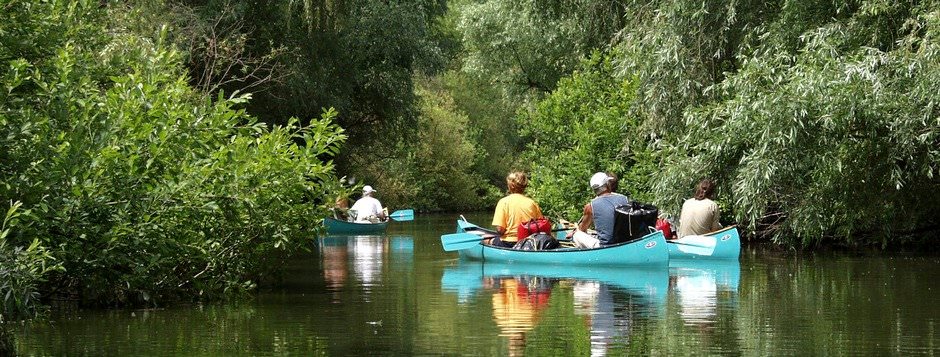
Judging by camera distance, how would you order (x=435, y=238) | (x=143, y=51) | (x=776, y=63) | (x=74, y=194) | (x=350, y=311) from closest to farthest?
1. (x=74, y=194)
2. (x=350, y=311)
3. (x=143, y=51)
4. (x=776, y=63)
5. (x=435, y=238)

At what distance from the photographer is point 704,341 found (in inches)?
412

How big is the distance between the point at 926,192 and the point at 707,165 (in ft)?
11.0

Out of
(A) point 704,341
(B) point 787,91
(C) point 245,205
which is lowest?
(A) point 704,341

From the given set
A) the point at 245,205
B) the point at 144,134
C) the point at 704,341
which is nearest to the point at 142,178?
the point at 144,134

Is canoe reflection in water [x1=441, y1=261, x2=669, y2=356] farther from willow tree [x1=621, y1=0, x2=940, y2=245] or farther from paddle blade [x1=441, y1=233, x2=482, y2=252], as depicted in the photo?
willow tree [x1=621, y1=0, x2=940, y2=245]

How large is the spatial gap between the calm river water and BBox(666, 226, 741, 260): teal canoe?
3.42ft

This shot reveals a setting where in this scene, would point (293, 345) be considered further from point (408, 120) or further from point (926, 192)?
point (408, 120)

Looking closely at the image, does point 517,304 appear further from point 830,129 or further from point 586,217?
point 830,129

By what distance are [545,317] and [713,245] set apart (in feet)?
26.9

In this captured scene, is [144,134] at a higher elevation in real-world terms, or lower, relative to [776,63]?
lower

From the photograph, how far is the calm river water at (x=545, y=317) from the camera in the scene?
1030cm

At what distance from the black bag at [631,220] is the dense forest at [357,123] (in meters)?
1.31

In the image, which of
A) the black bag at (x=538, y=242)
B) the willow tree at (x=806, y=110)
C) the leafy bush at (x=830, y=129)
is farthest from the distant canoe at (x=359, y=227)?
the black bag at (x=538, y=242)

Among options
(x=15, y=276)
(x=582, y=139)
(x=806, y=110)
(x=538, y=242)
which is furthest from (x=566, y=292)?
(x=582, y=139)
